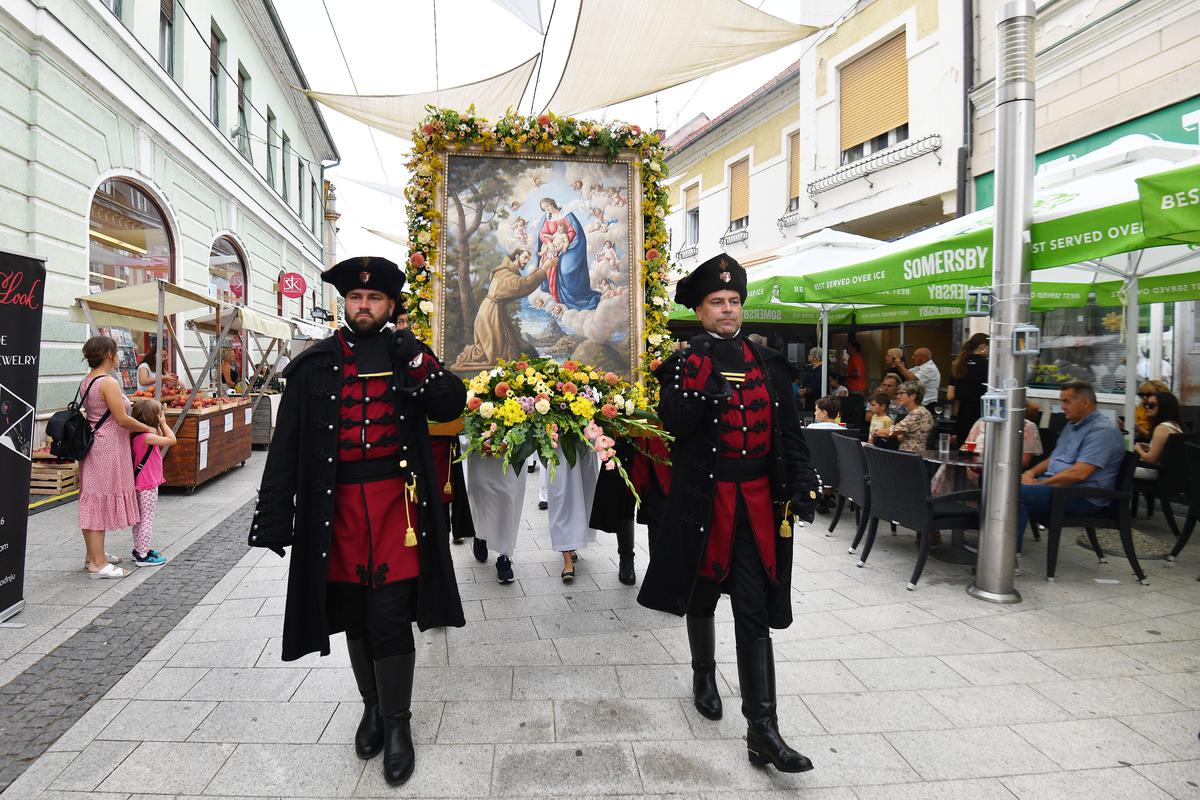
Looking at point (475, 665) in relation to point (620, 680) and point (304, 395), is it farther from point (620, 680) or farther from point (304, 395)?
point (304, 395)

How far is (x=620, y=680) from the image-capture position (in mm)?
3398

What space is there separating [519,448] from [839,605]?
2468 mm

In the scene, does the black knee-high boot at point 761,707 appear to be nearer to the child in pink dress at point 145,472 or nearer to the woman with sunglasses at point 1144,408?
the child in pink dress at point 145,472

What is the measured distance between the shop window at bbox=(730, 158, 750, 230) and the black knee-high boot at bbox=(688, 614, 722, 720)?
53.3ft

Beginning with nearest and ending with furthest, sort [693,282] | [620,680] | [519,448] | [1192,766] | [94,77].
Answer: [1192,766] → [693,282] → [620,680] → [519,448] → [94,77]

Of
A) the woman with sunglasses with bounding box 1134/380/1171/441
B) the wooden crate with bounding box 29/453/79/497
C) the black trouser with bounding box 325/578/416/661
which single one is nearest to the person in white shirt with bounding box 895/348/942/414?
the woman with sunglasses with bounding box 1134/380/1171/441

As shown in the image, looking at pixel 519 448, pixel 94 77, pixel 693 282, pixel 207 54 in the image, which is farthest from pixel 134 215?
pixel 693 282

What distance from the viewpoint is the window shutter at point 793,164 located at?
52.2ft

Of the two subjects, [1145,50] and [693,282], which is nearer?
[693,282]

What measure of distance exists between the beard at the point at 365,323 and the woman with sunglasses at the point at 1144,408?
292 inches

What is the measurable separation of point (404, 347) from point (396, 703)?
58.0 inches

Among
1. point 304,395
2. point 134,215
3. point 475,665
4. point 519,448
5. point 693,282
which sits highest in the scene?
point 134,215

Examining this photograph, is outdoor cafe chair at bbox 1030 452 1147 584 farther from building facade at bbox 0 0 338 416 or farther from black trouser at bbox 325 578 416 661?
building facade at bbox 0 0 338 416

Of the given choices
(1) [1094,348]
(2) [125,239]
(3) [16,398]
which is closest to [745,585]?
(3) [16,398]
